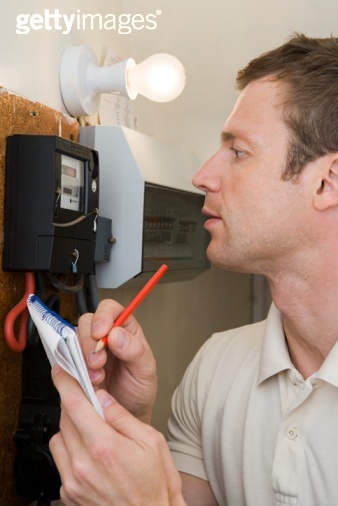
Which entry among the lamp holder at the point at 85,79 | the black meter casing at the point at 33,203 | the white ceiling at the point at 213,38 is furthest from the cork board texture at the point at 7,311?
the white ceiling at the point at 213,38

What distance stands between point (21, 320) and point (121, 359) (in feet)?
0.86

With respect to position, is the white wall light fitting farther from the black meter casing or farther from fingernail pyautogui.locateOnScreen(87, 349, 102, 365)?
fingernail pyautogui.locateOnScreen(87, 349, 102, 365)

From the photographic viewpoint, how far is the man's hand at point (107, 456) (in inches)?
31.5

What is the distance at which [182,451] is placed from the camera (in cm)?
138

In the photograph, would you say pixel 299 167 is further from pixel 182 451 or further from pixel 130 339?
pixel 182 451

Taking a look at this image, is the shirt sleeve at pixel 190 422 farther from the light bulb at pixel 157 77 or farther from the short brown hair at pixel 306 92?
the light bulb at pixel 157 77

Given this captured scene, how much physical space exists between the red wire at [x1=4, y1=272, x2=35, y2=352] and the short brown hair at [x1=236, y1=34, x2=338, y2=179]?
20.4 inches

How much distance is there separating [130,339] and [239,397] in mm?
434

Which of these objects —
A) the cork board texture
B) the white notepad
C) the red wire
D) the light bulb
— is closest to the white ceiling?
the light bulb

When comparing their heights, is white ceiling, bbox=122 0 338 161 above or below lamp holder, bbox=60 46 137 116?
above

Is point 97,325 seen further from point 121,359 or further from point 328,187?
point 328,187

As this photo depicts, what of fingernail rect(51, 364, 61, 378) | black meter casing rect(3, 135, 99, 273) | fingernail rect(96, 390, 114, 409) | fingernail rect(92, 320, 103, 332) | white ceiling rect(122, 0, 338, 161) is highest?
white ceiling rect(122, 0, 338, 161)

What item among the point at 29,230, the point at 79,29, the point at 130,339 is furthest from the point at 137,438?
the point at 79,29

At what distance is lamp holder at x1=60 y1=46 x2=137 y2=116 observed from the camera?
1388 mm
